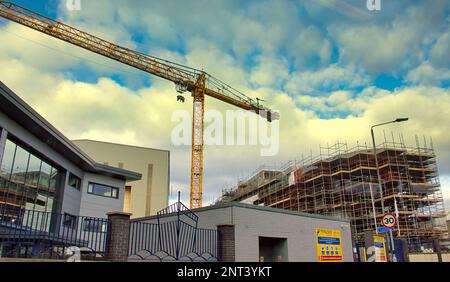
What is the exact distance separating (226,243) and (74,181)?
17099 mm

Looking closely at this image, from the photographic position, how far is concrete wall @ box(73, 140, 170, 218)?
65688mm

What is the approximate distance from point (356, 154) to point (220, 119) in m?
22.7

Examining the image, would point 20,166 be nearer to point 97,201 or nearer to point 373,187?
point 97,201

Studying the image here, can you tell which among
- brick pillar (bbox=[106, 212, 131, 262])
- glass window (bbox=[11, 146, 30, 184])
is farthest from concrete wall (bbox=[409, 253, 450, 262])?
glass window (bbox=[11, 146, 30, 184])

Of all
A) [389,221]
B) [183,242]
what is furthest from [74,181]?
[389,221]

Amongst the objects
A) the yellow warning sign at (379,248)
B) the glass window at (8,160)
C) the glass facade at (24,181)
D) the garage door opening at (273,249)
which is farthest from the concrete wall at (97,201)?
the yellow warning sign at (379,248)

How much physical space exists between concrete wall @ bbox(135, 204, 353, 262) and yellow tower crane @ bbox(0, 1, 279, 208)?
36.7 m

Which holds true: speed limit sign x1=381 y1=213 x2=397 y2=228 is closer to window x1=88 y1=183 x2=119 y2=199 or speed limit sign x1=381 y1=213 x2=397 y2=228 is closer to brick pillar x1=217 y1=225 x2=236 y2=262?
brick pillar x1=217 y1=225 x2=236 y2=262

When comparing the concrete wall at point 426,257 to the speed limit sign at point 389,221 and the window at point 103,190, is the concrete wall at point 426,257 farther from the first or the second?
the window at point 103,190

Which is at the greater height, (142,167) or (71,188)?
(142,167)

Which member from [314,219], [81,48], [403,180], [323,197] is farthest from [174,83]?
[314,219]

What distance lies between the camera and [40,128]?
65.8 feet

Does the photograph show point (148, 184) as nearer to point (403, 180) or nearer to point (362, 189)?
point (362, 189)

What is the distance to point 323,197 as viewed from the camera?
48344mm
